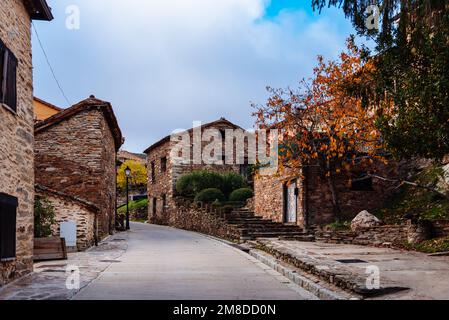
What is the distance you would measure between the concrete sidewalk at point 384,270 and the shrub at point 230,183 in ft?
53.9

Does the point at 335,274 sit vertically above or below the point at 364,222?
below

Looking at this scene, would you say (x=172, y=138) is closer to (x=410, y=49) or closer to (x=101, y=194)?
(x=101, y=194)

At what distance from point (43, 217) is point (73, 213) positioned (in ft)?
4.99

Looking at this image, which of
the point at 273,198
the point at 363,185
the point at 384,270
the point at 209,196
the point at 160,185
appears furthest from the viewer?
the point at 160,185

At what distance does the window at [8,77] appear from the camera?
8586 mm

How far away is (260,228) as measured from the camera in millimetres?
21047

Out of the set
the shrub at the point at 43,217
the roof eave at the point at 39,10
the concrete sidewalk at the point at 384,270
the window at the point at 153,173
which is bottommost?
the concrete sidewalk at the point at 384,270

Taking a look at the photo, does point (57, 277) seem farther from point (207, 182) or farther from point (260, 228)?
point (207, 182)

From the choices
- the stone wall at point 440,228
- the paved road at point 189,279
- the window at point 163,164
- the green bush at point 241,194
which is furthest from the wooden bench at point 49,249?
the window at point 163,164

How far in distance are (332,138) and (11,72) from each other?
11.3 metres

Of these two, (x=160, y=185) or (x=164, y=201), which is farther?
(x=160, y=185)

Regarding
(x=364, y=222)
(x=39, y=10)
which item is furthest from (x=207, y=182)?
(x=39, y=10)

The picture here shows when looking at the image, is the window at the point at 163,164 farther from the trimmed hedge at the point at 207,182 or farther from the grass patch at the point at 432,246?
the grass patch at the point at 432,246

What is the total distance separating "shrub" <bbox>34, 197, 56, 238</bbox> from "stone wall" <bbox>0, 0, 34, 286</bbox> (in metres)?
3.90
